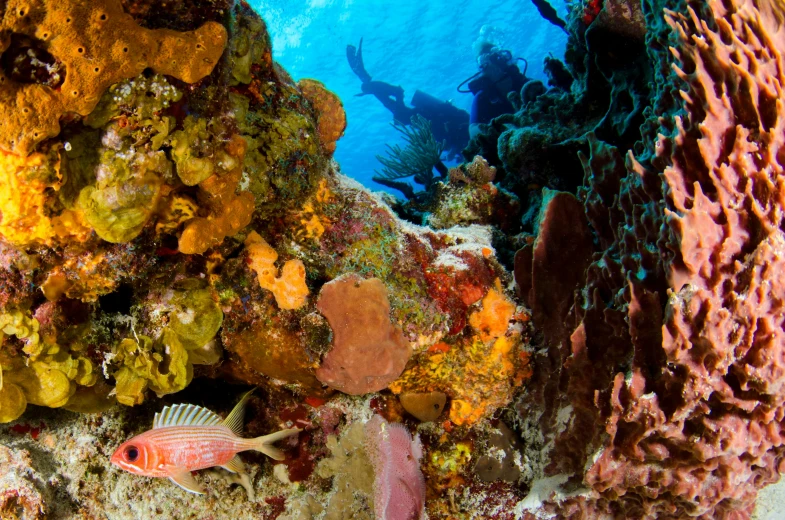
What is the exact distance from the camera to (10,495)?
2.48m

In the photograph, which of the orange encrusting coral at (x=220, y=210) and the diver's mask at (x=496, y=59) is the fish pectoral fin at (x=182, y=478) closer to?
the orange encrusting coral at (x=220, y=210)

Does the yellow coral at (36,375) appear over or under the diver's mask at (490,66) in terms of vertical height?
under

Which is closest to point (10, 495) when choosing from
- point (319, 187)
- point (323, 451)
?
point (323, 451)

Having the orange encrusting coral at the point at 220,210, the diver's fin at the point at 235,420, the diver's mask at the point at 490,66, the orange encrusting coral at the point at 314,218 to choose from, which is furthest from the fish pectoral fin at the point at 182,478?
the diver's mask at the point at 490,66

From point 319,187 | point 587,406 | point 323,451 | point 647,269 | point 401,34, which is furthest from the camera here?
point 401,34

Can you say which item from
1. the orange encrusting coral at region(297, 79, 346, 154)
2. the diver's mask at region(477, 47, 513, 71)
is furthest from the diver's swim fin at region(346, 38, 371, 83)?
the orange encrusting coral at region(297, 79, 346, 154)

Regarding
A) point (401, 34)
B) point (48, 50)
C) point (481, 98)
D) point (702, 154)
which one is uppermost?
point (401, 34)

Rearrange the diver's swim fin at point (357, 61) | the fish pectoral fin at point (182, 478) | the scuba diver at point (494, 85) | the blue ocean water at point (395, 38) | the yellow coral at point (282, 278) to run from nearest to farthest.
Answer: the fish pectoral fin at point (182, 478) < the yellow coral at point (282, 278) < the scuba diver at point (494, 85) < the diver's swim fin at point (357, 61) < the blue ocean water at point (395, 38)

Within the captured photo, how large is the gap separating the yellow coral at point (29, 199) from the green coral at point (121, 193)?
127mm

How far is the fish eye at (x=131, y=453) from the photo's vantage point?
90.3 inches

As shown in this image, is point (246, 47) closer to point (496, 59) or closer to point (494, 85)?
point (494, 85)

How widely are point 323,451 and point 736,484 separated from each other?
8.80 ft

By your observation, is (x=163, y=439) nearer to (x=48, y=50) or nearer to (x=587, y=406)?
(x=48, y=50)

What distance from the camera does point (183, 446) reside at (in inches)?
97.6
